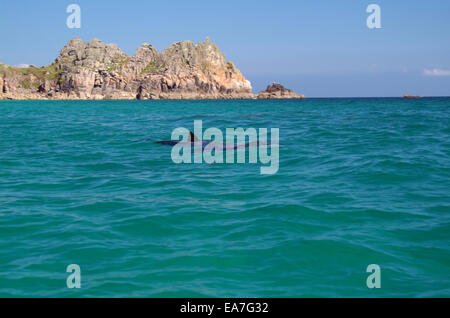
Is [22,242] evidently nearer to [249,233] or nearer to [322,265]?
[249,233]

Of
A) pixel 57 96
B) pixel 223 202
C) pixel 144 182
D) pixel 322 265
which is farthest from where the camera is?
pixel 57 96

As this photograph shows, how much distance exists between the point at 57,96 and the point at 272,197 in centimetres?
20956

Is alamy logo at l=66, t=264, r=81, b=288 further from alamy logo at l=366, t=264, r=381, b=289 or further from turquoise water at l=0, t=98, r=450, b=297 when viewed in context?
alamy logo at l=366, t=264, r=381, b=289

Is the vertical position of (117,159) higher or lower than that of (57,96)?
lower

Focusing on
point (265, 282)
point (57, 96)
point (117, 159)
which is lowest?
point (265, 282)

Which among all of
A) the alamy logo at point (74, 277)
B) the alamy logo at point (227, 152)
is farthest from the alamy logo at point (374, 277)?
the alamy logo at point (227, 152)

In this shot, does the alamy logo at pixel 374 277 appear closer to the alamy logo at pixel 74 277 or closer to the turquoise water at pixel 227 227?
the turquoise water at pixel 227 227

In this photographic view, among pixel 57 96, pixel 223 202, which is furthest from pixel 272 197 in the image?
pixel 57 96

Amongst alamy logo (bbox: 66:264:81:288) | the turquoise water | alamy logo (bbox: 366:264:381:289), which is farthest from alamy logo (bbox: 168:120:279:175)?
alamy logo (bbox: 66:264:81:288)

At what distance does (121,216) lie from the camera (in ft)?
27.9

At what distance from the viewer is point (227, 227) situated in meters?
7.79

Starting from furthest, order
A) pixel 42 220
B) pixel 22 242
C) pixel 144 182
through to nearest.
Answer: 1. pixel 144 182
2. pixel 42 220
3. pixel 22 242

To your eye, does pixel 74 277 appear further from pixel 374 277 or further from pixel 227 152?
pixel 227 152

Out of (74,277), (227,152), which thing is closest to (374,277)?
(74,277)
